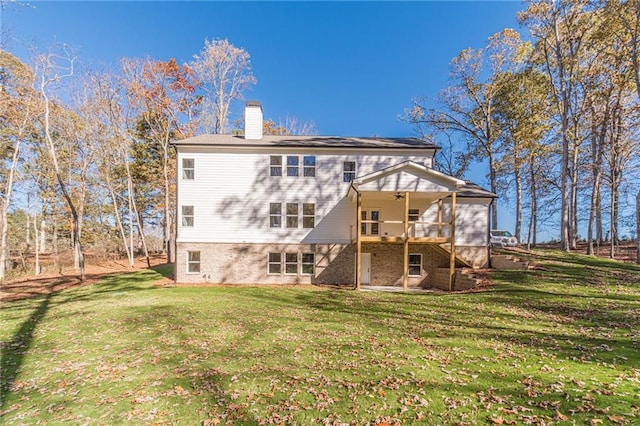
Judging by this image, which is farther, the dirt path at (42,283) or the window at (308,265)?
the window at (308,265)

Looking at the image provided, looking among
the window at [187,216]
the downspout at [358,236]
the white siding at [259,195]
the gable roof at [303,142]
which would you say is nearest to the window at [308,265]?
the white siding at [259,195]

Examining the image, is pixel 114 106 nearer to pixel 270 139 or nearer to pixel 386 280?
pixel 270 139

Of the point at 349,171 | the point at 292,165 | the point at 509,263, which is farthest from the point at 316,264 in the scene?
the point at 509,263

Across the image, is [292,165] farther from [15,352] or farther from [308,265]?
[15,352]

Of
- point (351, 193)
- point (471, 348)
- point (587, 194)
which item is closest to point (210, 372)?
point (471, 348)

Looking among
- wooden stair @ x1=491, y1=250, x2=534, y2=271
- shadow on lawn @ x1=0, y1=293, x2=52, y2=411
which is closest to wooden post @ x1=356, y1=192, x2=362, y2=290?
wooden stair @ x1=491, y1=250, x2=534, y2=271

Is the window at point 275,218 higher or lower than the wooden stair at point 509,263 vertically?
higher

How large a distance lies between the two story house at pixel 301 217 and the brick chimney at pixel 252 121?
1.53m

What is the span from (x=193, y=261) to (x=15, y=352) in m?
9.27

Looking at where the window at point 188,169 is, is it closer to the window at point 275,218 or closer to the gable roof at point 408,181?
the window at point 275,218

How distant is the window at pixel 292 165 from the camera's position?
56.0ft

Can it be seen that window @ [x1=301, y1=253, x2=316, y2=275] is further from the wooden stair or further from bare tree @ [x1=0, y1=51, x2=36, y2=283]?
bare tree @ [x1=0, y1=51, x2=36, y2=283]

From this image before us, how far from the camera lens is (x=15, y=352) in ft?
24.2

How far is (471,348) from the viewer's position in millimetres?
6605
